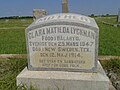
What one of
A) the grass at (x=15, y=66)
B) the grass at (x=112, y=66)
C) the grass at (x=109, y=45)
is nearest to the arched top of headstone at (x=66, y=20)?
the grass at (x=15, y=66)

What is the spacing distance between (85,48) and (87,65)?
253mm

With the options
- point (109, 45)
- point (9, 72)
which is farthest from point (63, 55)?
point (109, 45)

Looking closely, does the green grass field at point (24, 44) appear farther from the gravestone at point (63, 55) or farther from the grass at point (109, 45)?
the gravestone at point (63, 55)

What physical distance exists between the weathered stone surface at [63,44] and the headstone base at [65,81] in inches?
5.9

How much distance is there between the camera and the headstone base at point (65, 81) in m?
3.29

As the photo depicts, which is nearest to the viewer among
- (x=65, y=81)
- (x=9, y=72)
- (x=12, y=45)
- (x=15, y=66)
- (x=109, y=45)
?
(x=65, y=81)

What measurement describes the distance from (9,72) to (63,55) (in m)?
1.31

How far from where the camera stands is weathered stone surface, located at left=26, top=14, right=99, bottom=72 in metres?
3.43

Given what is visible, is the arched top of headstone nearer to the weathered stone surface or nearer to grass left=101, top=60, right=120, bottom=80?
the weathered stone surface

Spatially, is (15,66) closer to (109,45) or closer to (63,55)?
(63,55)

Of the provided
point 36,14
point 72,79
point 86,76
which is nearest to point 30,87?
point 72,79

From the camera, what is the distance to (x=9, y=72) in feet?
14.4

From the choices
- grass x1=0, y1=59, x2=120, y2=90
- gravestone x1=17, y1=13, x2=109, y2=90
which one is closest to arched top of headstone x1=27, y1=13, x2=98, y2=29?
gravestone x1=17, y1=13, x2=109, y2=90

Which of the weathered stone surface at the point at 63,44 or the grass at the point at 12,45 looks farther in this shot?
the grass at the point at 12,45
